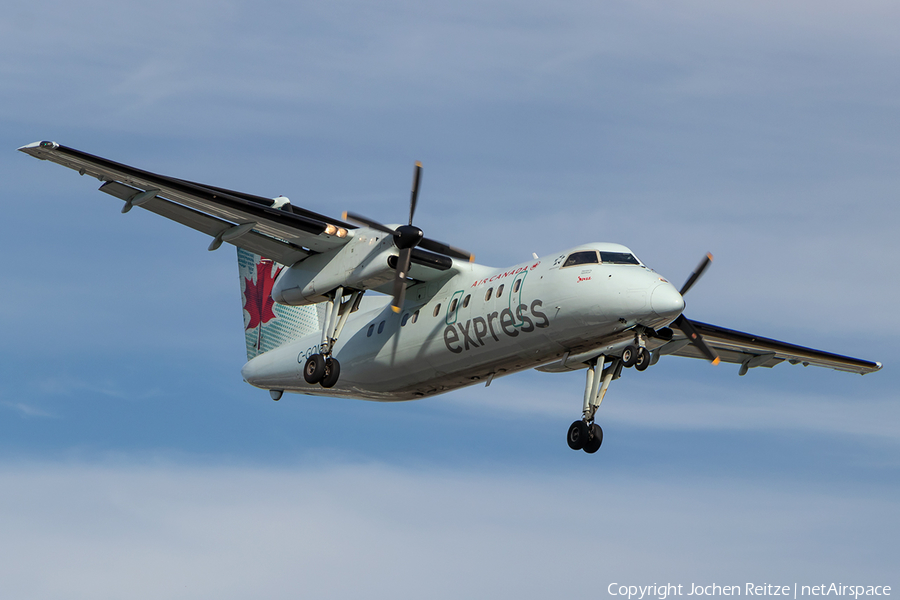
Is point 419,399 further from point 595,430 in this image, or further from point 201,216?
point 201,216

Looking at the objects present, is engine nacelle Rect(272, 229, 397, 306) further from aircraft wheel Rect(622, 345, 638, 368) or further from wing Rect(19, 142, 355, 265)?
aircraft wheel Rect(622, 345, 638, 368)

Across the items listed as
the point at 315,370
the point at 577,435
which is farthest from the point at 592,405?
the point at 315,370

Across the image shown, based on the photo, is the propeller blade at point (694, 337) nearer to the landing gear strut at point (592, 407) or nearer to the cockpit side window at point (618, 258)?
the landing gear strut at point (592, 407)

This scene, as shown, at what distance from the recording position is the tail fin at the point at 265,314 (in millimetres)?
30000

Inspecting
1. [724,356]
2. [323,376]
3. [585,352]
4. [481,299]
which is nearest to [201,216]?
[323,376]

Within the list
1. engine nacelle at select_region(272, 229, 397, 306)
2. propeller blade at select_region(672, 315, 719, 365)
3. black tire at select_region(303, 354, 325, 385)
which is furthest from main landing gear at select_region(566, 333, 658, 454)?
black tire at select_region(303, 354, 325, 385)

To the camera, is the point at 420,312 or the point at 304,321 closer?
the point at 420,312

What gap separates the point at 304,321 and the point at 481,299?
26.0 ft

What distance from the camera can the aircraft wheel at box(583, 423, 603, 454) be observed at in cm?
2375

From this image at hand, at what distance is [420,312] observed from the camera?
82.3 feet

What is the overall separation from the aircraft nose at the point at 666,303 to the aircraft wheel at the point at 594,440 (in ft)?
13.0

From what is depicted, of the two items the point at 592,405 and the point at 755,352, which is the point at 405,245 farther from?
the point at 755,352

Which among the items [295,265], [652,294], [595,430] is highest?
[295,265]

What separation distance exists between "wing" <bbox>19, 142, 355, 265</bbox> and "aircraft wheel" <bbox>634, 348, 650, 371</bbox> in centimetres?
765
